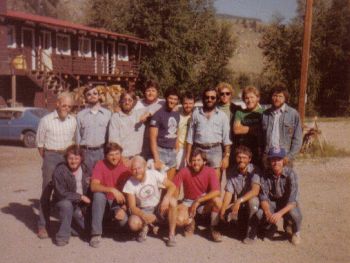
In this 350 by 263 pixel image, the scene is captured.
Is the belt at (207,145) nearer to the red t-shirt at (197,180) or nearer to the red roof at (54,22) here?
the red t-shirt at (197,180)

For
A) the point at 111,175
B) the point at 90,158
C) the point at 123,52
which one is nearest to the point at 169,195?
the point at 111,175

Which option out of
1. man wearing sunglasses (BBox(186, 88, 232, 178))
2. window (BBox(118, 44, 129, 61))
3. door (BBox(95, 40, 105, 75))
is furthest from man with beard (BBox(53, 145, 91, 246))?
window (BBox(118, 44, 129, 61))

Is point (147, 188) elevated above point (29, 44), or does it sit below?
below

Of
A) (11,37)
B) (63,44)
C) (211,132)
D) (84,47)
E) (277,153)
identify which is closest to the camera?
(277,153)

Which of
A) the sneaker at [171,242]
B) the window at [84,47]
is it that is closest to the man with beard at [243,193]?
the sneaker at [171,242]

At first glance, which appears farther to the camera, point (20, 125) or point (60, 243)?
point (20, 125)

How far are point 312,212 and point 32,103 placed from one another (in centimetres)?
2018

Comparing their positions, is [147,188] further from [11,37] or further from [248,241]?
[11,37]

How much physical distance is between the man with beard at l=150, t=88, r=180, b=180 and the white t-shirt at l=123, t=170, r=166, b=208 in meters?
0.25

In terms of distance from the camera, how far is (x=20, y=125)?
14.6 m

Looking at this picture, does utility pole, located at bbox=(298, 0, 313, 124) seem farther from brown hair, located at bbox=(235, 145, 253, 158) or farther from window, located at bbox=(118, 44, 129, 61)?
window, located at bbox=(118, 44, 129, 61)

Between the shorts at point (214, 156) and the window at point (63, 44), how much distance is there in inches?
957

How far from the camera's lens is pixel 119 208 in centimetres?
568

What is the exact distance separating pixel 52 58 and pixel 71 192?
2192 centimetres
